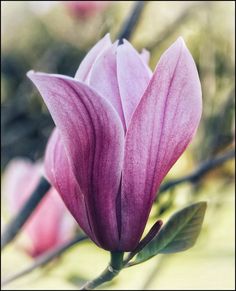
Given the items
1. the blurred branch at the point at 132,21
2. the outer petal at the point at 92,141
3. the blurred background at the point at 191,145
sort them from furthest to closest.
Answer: the blurred background at the point at 191,145, the blurred branch at the point at 132,21, the outer petal at the point at 92,141

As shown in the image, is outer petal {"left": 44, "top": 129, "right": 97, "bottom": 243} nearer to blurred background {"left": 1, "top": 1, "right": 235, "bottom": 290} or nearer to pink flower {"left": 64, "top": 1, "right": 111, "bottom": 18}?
blurred background {"left": 1, "top": 1, "right": 235, "bottom": 290}

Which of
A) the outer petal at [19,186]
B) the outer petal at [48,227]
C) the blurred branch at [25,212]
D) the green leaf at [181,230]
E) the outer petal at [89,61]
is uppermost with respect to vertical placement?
the outer petal at [89,61]

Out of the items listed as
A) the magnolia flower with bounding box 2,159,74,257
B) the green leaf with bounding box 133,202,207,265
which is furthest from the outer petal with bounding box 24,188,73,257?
the green leaf with bounding box 133,202,207,265

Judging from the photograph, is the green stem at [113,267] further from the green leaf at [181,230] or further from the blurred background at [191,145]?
the blurred background at [191,145]

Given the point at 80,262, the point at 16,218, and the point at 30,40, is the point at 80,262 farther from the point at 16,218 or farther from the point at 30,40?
the point at 30,40

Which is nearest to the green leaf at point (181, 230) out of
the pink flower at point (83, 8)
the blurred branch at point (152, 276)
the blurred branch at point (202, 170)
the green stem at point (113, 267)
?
the green stem at point (113, 267)

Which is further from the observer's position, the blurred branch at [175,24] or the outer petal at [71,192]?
the blurred branch at [175,24]

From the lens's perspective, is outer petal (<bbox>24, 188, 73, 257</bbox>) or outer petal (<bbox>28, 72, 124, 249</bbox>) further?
outer petal (<bbox>24, 188, 73, 257</bbox>)
